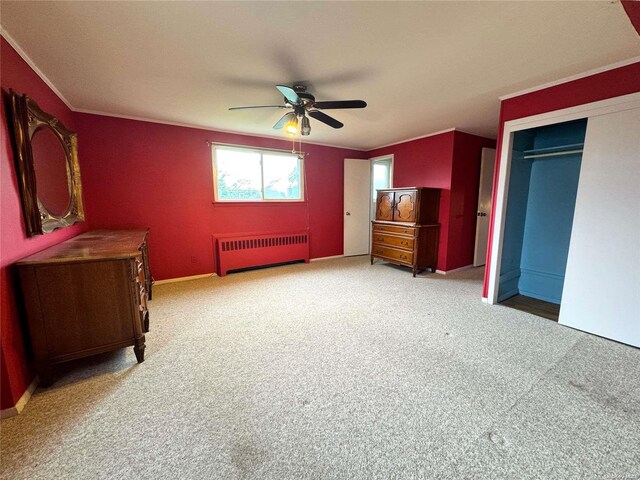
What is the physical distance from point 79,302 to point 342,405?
181cm

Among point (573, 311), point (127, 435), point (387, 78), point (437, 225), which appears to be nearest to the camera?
point (127, 435)

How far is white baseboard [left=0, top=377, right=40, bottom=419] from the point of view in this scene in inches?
54.7

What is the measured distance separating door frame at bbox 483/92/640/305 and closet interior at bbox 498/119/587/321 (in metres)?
0.17

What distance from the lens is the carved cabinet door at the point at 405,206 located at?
154 inches

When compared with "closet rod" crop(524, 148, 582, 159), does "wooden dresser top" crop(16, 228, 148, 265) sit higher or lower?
lower

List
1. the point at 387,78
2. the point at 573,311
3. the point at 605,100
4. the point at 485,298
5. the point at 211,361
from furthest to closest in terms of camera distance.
Result: the point at 485,298 → the point at 573,311 → the point at 387,78 → the point at 605,100 → the point at 211,361

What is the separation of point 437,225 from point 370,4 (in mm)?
3335

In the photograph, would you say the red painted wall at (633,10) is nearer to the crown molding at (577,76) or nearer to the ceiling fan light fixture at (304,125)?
the crown molding at (577,76)

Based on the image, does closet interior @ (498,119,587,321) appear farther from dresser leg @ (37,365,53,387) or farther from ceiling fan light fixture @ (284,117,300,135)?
dresser leg @ (37,365,53,387)

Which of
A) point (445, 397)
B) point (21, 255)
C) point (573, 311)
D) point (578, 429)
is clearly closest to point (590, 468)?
point (578, 429)

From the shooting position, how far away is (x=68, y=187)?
242 centimetres

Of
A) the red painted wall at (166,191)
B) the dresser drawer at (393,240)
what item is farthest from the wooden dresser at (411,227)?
the red painted wall at (166,191)

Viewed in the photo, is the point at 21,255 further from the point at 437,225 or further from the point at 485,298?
the point at 437,225

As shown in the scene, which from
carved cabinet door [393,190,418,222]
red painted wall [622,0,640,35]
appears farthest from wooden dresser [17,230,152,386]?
carved cabinet door [393,190,418,222]
